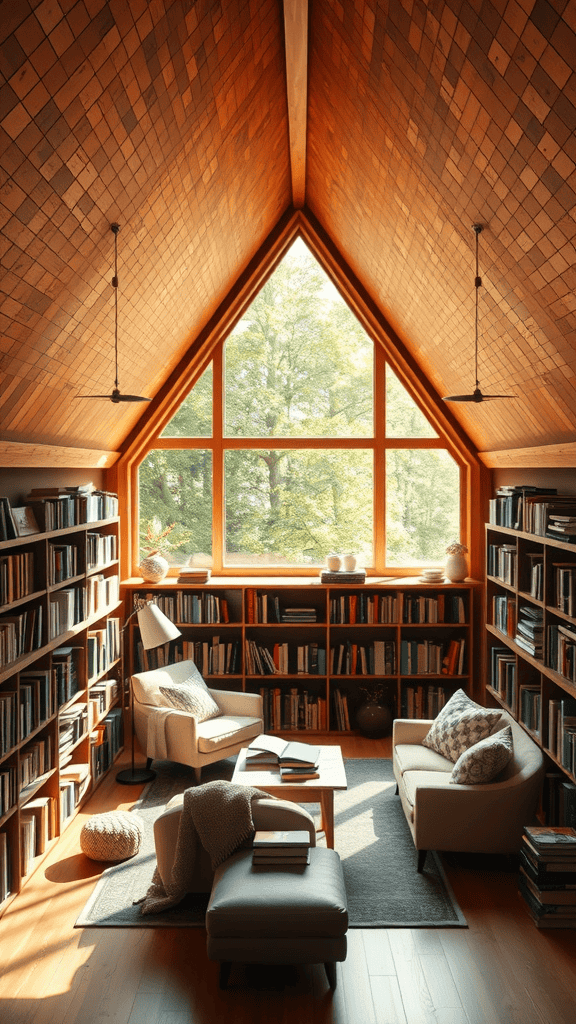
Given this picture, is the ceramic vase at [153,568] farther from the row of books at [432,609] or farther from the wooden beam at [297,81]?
the wooden beam at [297,81]

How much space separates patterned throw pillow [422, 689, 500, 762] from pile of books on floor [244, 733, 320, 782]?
0.84m

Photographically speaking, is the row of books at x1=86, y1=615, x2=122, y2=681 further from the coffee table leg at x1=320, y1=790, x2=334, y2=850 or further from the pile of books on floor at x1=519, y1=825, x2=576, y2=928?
the pile of books on floor at x1=519, y1=825, x2=576, y2=928

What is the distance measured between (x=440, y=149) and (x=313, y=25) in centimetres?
127

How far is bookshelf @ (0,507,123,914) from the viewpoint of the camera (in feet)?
14.5

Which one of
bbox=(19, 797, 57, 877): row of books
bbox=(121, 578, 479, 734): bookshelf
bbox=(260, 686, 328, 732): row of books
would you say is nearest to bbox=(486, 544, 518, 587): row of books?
bbox=(121, 578, 479, 734): bookshelf

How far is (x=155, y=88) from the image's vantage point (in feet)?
12.2

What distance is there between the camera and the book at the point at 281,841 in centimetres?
391

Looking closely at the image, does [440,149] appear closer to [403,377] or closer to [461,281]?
[461,281]

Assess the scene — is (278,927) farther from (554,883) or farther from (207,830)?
(554,883)

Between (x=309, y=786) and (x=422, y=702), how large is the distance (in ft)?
9.28

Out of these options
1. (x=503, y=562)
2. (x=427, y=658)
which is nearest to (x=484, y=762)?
(x=503, y=562)

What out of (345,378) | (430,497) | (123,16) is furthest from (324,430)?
(123,16)

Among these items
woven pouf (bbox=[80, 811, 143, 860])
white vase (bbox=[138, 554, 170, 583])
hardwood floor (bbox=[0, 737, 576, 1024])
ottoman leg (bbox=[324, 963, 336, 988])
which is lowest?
hardwood floor (bbox=[0, 737, 576, 1024])

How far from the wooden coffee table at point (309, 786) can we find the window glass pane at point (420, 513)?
3107mm
